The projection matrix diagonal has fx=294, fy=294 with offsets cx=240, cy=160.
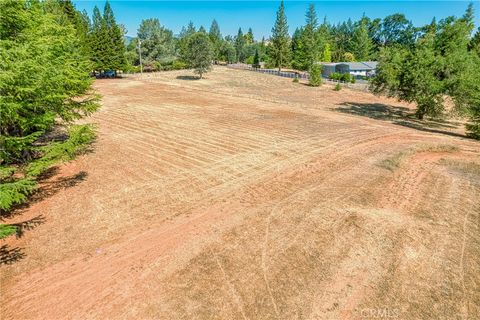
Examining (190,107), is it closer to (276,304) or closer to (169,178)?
(169,178)

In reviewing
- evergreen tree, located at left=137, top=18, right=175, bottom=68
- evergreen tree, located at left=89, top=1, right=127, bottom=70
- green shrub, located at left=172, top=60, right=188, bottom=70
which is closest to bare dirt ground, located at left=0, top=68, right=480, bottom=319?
evergreen tree, located at left=89, top=1, right=127, bottom=70

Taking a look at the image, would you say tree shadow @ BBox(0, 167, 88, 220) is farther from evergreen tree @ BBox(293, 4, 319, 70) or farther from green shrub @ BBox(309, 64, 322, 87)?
evergreen tree @ BBox(293, 4, 319, 70)

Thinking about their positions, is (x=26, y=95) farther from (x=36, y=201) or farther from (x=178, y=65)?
(x=178, y=65)

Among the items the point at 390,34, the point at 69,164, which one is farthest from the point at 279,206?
the point at 390,34

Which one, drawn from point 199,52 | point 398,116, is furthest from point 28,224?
point 199,52

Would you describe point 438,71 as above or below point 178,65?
below

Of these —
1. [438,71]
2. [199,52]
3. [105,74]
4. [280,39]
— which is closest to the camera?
[438,71]

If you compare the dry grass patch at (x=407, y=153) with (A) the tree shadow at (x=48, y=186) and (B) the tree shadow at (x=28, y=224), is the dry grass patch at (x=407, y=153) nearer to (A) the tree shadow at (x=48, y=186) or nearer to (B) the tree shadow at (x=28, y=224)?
(A) the tree shadow at (x=48, y=186)
